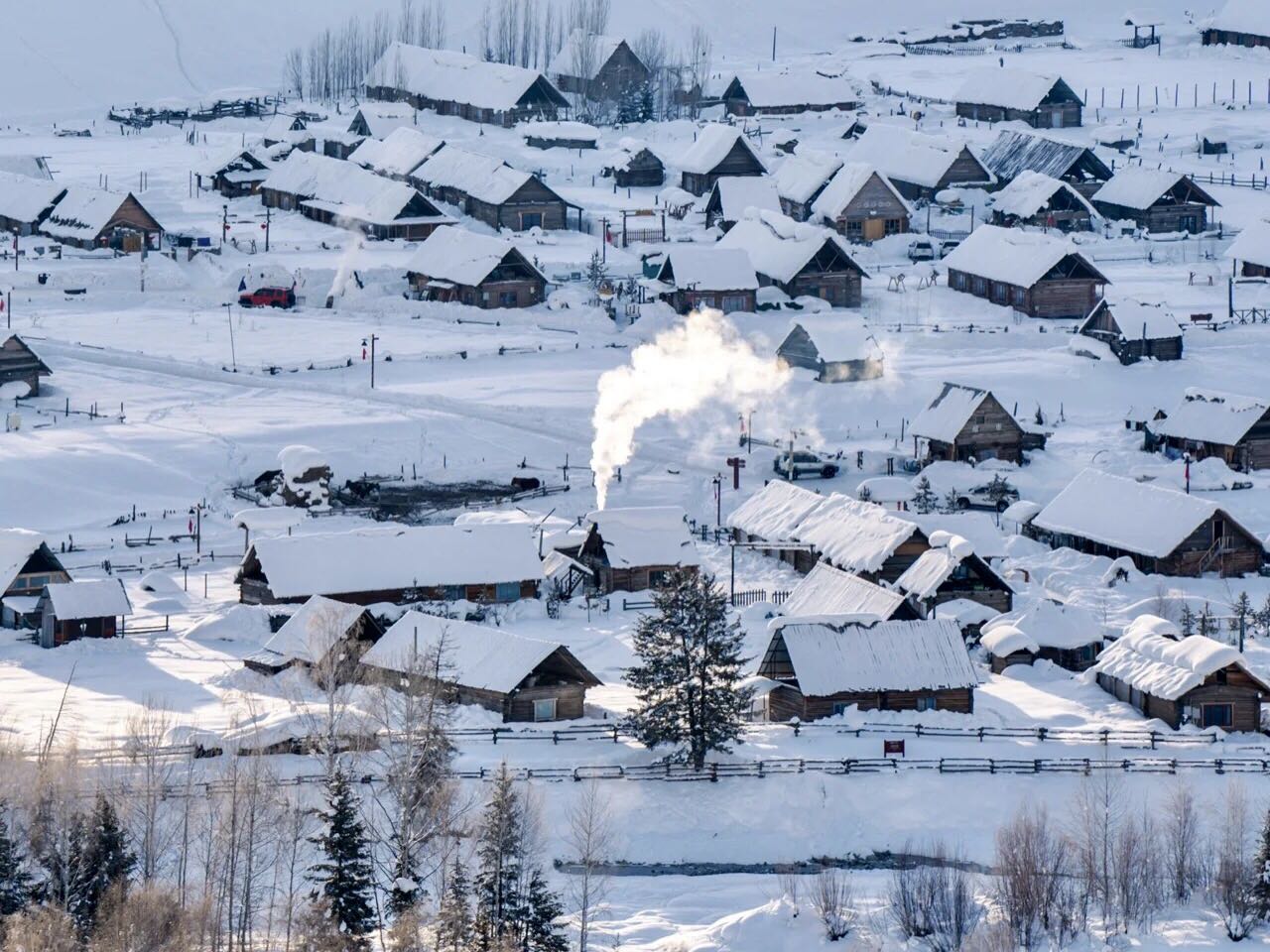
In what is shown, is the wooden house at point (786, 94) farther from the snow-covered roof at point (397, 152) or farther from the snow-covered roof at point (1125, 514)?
the snow-covered roof at point (1125, 514)

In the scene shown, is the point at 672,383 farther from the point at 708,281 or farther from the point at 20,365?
the point at 20,365

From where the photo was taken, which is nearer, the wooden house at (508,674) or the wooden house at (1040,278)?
the wooden house at (508,674)

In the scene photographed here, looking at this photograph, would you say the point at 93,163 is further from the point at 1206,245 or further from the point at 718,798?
the point at 718,798

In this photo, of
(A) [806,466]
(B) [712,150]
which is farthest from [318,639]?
(B) [712,150]

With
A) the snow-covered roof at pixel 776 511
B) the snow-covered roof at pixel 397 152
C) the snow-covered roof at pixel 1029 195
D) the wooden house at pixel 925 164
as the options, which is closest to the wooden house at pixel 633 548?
the snow-covered roof at pixel 776 511

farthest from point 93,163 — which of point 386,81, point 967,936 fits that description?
point 967,936

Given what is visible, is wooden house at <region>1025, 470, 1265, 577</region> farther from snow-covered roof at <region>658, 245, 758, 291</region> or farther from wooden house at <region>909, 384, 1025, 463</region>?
snow-covered roof at <region>658, 245, 758, 291</region>
